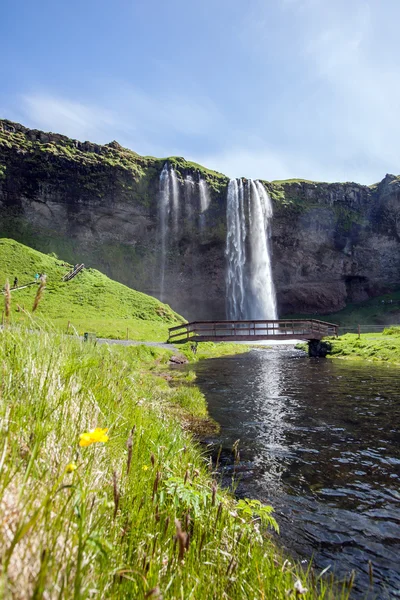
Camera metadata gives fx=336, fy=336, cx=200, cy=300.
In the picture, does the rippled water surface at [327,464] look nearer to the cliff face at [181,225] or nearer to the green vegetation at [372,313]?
the cliff face at [181,225]

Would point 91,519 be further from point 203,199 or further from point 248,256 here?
point 203,199

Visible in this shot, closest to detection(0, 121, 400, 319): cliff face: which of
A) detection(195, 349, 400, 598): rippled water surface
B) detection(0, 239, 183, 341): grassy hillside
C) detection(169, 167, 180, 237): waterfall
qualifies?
detection(169, 167, 180, 237): waterfall

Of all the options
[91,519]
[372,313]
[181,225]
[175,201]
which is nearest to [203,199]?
[175,201]

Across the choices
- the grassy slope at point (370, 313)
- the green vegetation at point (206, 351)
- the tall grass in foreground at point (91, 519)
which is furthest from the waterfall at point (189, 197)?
the tall grass in foreground at point (91, 519)

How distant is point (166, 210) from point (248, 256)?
69.2 ft

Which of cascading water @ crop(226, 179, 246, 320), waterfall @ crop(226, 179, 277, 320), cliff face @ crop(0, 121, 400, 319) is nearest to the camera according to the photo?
cliff face @ crop(0, 121, 400, 319)

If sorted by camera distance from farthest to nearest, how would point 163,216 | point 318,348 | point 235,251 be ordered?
point 235,251
point 163,216
point 318,348

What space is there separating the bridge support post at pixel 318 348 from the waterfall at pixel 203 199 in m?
48.1

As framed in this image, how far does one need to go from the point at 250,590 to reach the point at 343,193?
316ft

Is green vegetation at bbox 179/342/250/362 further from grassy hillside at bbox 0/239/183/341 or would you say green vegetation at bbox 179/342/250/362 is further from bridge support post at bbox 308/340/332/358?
bridge support post at bbox 308/340/332/358

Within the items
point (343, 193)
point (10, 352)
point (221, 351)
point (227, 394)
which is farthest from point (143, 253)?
point (10, 352)

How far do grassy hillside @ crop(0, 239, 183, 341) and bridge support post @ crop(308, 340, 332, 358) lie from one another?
15407 mm

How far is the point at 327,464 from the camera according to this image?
22.7 feet

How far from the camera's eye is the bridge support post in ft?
102
